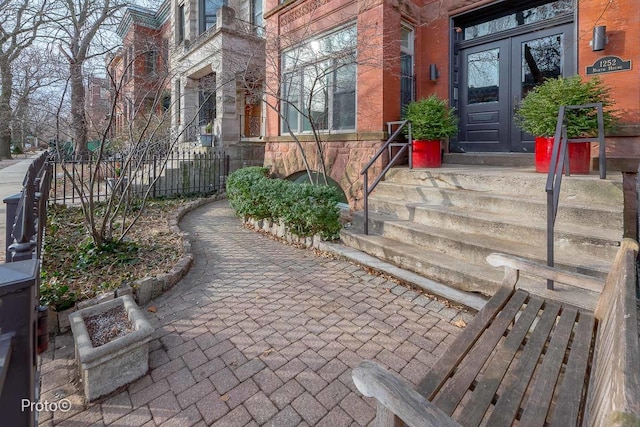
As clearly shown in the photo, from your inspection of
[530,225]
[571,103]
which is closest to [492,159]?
[571,103]

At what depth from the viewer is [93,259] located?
377cm

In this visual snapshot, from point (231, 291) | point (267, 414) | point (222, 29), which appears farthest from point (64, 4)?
point (267, 414)

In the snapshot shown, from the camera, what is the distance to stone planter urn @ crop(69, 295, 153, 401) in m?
2.04

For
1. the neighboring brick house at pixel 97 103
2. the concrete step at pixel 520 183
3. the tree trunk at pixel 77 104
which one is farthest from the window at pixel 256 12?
the concrete step at pixel 520 183

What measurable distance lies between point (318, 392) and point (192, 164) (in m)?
8.27

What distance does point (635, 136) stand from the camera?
15.0 ft

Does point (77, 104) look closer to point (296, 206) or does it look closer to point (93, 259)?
point (93, 259)

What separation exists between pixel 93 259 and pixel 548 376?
164 inches

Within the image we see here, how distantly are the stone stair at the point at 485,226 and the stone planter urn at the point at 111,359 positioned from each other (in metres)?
2.67

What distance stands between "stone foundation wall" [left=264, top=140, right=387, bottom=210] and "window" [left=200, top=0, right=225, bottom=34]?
28.8ft

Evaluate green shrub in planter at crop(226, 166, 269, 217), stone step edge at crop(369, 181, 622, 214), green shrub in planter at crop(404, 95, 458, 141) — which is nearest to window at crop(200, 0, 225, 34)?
green shrub in planter at crop(226, 166, 269, 217)

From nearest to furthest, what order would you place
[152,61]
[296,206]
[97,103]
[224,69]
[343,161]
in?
1. [296,206]
2. [343,161]
3. [152,61]
4. [97,103]
5. [224,69]

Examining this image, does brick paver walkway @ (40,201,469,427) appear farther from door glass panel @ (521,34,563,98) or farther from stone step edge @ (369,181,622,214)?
door glass panel @ (521,34,563,98)

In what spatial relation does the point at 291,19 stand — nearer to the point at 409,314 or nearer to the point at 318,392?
the point at 409,314
